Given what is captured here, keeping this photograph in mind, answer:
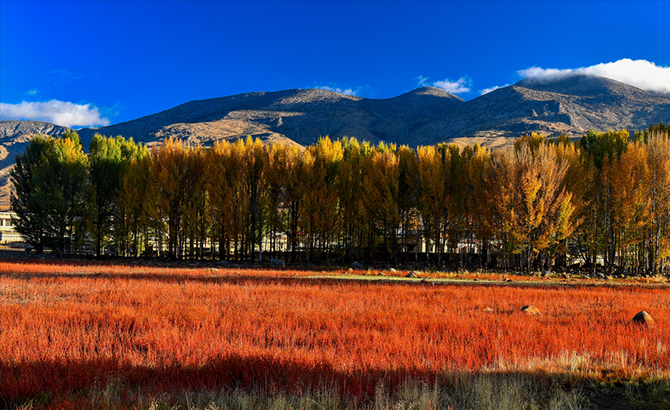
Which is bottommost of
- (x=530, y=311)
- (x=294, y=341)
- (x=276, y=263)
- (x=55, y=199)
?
(x=276, y=263)

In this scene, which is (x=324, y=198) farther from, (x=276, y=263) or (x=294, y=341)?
(x=294, y=341)

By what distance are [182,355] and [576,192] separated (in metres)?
34.5

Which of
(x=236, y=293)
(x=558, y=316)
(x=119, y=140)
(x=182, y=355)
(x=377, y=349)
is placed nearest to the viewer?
(x=182, y=355)

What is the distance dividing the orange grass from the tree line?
844 inches

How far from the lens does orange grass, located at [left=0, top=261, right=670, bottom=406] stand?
5.38 metres

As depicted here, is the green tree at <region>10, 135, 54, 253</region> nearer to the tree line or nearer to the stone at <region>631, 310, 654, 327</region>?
the tree line

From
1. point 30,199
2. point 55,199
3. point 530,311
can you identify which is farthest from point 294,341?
point 30,199

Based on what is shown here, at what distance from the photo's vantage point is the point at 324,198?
3462cm

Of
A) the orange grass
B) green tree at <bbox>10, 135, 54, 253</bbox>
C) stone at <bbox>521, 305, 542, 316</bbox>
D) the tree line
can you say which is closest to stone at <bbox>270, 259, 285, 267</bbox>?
the tree line

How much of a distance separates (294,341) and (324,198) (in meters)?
27.3

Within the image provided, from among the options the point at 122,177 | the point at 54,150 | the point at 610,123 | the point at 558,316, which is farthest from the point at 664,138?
the point at 610,123

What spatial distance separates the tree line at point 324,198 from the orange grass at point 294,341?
21.4 metres

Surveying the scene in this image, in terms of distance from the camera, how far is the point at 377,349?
6.94 metres

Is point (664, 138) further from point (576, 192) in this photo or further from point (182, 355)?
point (182, 355)
